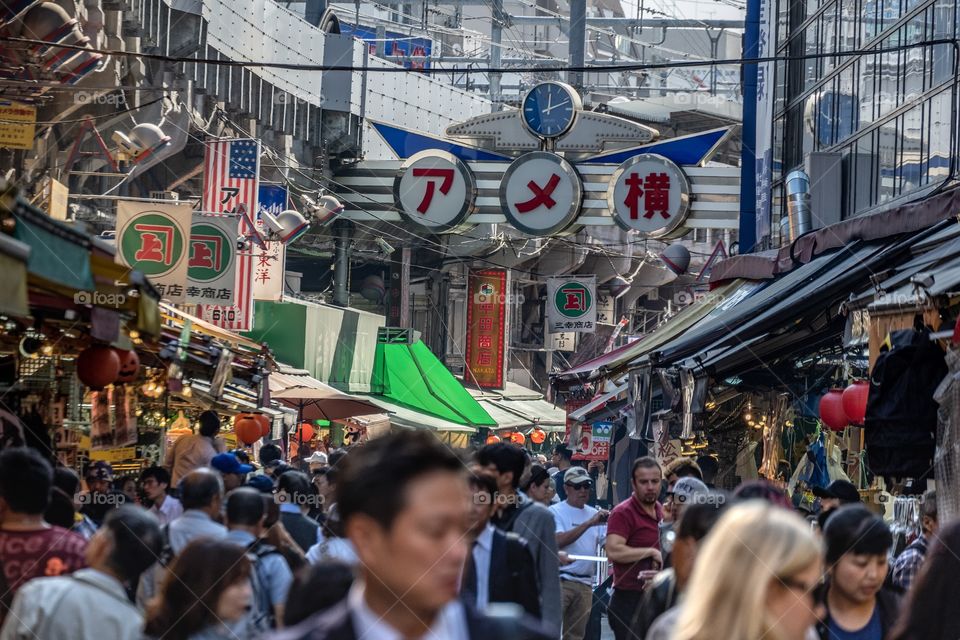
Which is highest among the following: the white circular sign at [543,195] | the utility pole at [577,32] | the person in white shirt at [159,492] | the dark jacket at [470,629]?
the utility pole at [577,32]

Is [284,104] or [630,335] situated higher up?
[284,104]

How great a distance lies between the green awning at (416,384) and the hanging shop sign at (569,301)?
2916 mm

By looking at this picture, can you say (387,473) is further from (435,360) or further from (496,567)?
(435,360)

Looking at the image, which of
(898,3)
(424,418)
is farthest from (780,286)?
(424,418)

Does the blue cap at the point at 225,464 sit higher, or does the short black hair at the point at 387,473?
the short black hair at the point at 387,473

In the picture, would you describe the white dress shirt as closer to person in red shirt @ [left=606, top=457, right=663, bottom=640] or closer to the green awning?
person in red shirt @ [left=606, top=457, right=663, bottom=640]

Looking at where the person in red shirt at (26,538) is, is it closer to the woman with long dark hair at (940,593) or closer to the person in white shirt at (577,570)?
the woman with long dark hair at (940,593)

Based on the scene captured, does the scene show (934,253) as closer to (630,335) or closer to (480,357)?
(480,357)

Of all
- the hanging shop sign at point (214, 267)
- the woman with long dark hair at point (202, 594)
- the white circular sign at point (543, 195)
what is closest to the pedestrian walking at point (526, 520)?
the woman with long dark hair at point (202, 594)

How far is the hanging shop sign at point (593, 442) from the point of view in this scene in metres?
31.8

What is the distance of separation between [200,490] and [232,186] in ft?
51.1

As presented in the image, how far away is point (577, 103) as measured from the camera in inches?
928

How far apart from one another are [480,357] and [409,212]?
2081 centimetres

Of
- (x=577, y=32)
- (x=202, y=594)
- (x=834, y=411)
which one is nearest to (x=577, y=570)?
(x=834, y=411)
